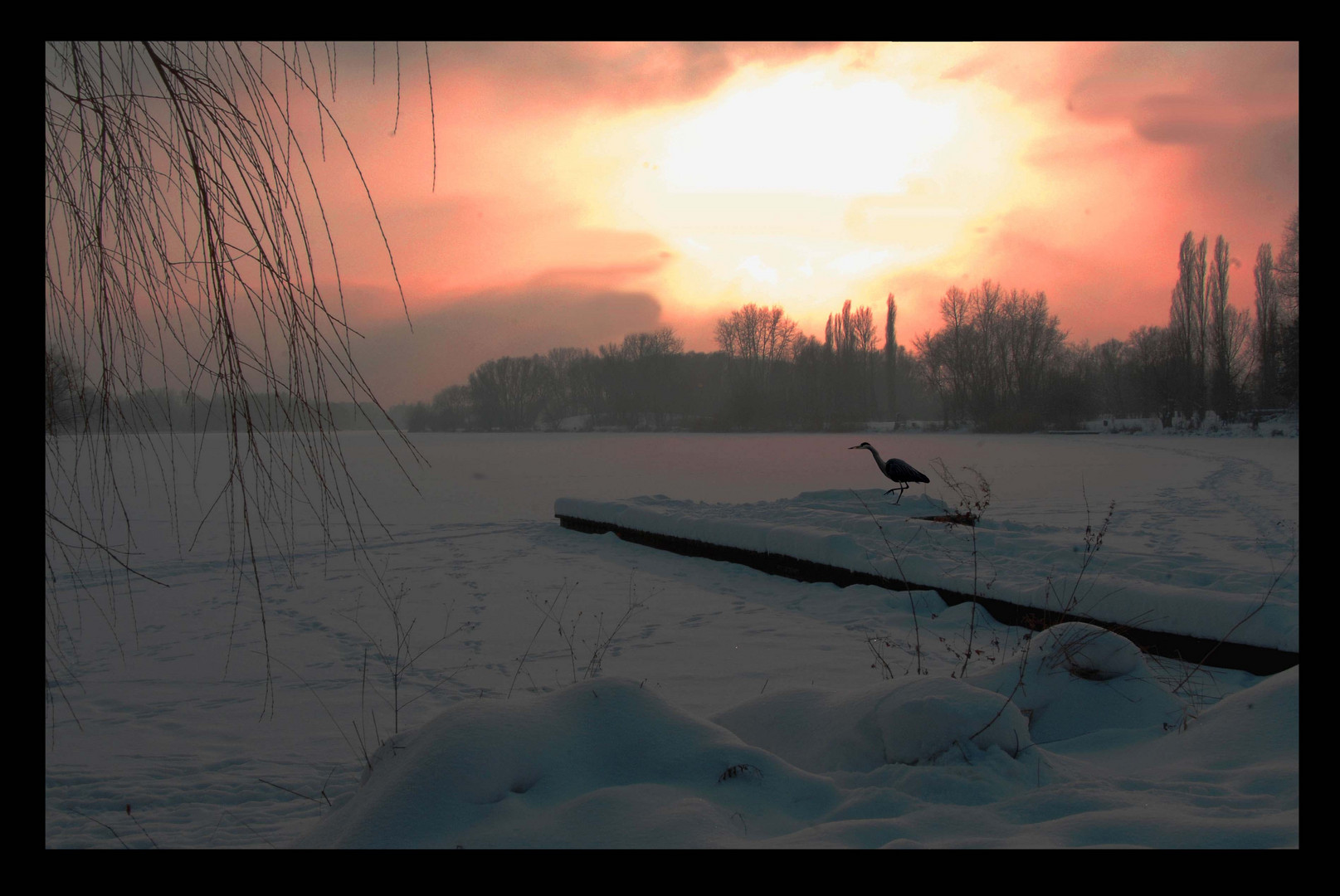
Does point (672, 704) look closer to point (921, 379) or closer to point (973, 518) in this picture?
point (973, 518)

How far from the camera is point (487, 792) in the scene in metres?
1.93

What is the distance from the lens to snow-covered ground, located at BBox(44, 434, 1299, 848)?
190 centimetres

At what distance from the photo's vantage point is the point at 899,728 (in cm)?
224

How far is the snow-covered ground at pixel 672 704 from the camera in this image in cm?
190

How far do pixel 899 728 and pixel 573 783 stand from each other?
1006mm

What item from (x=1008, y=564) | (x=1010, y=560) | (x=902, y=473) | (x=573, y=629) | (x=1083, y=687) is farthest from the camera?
(x=902, y=473)

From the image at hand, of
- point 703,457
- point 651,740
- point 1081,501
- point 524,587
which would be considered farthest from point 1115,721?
point 703,457

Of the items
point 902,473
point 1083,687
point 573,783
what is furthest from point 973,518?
point 573,783

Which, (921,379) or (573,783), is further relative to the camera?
(921,379)

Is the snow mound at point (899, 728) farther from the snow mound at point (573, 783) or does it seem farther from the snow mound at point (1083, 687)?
the snow mound at point (1083, 687)

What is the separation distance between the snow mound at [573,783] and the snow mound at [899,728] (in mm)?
291
